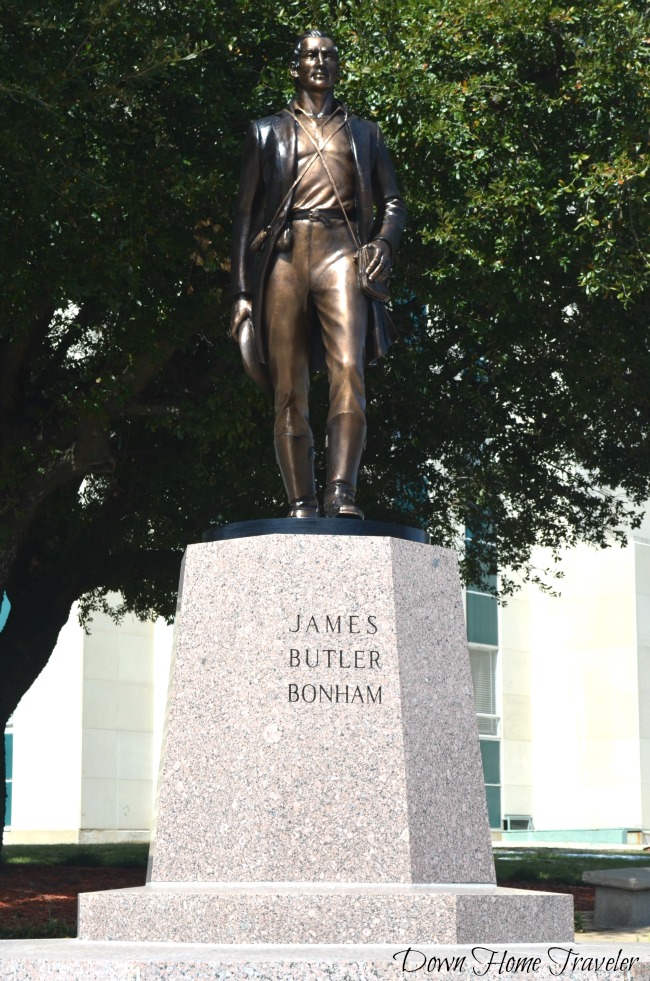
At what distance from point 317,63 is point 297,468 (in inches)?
87.1

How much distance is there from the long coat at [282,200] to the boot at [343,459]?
0.45 metres

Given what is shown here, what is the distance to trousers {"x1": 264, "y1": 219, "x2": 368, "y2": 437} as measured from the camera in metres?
7.60

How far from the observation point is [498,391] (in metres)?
16.9

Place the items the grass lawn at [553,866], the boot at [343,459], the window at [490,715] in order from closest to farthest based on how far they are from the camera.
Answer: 1. the boot at [343,459]
2. the grass lawn at [553,866]
3. the window at [490,715]

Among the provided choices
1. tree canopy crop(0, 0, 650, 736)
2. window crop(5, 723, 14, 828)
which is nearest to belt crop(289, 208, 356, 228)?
tree canopy crop(0, 0, 650, 736)

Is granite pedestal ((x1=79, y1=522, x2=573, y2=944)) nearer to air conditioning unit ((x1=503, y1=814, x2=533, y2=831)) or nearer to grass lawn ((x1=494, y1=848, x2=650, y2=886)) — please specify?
grass lawn ((x1=494, y1=848, x2=650, y2=886))

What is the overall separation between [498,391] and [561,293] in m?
2.50

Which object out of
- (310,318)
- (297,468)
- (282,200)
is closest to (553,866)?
(297,468)

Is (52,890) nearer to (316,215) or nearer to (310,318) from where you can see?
(310,318)

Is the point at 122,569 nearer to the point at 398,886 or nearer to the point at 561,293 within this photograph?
the point at 561,293

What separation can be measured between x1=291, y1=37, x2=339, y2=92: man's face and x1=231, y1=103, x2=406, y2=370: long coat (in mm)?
221

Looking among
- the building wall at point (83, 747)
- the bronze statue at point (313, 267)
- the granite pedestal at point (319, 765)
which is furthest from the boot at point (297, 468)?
the building wall at point (83, 747)

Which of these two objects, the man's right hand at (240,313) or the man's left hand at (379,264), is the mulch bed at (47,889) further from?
the man's left hand at (379,264)

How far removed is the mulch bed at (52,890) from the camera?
13.3 m
